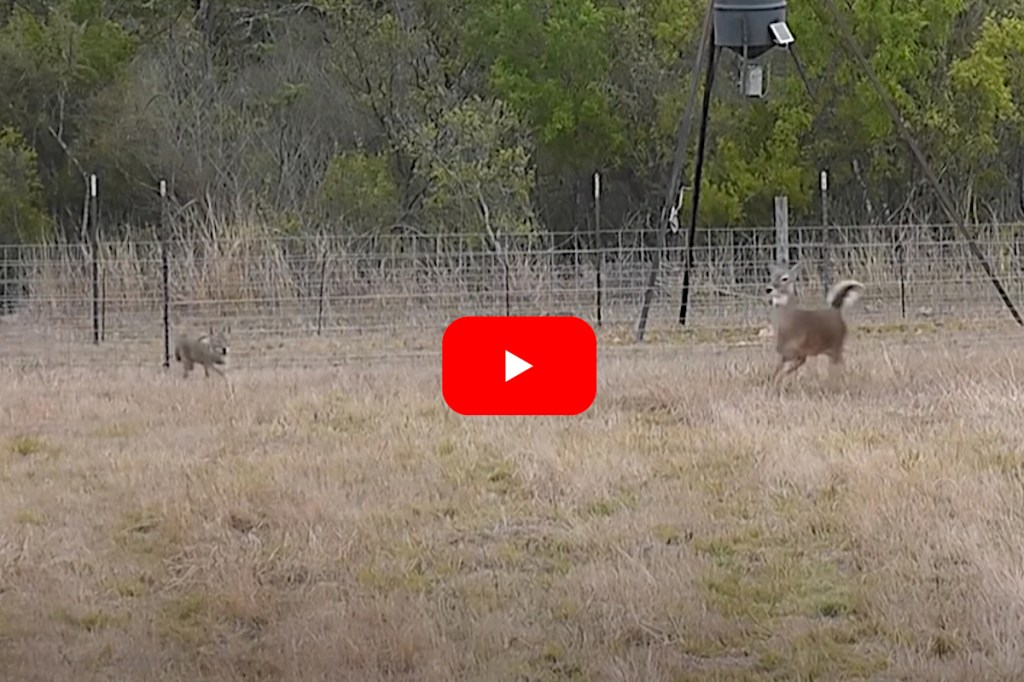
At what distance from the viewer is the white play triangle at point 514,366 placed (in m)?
7.77

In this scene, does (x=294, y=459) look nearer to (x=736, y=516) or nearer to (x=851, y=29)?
(x=736, y=516)

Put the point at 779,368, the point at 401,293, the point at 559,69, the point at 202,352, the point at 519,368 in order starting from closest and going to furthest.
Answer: the point at 519,368 → the point at 779,368 → the point at 202,352 → the point at 401,293 → the point at 559,69

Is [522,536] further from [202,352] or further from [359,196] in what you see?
[359,196]

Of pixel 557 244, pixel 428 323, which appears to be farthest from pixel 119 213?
pixel 428 323

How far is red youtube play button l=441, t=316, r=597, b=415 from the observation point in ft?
25.3

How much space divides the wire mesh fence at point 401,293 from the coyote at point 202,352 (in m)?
Result: 1.14

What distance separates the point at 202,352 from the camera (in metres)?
9.50

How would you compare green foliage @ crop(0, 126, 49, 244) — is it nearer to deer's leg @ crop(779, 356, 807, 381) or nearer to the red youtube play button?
the red youtube play button

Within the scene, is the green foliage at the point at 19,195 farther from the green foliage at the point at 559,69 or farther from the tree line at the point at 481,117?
the green foliage at the point at 559,69

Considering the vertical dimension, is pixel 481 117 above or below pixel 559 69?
below

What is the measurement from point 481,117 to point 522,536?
1104cm

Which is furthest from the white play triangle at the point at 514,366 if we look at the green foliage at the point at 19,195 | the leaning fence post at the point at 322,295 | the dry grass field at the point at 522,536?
the green foliage at the point at 19,195

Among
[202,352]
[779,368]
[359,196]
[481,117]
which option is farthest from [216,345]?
[359,196]

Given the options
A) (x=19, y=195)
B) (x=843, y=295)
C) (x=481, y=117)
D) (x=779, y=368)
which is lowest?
(x=779, y=368)
